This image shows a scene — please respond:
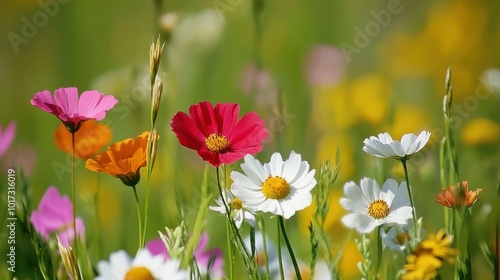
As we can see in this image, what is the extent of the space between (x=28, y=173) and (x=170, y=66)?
0.77 ft

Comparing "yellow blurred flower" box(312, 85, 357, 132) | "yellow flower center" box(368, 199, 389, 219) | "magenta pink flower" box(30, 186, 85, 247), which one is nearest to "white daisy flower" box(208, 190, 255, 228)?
"yellow flower center" box(368, 199, 389, 219)

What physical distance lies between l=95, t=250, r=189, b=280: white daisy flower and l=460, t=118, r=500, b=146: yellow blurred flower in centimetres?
62

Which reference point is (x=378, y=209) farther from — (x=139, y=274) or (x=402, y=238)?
(x=139, y=274)

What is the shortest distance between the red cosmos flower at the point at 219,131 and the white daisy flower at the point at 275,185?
2cm

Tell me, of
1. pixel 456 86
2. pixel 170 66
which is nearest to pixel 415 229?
pixel 170 66

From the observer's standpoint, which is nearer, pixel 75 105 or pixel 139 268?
pixel 139 268

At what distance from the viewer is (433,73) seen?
3.87 feet

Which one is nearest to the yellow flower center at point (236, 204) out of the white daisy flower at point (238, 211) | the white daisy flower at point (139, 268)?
the white daisy flower at point (238, 211)

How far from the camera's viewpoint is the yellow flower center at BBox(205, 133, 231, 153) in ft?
2.17

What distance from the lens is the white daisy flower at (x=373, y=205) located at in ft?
2.15

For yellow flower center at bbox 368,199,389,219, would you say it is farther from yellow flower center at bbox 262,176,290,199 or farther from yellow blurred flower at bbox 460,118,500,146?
yellow blurred flower at bbox 460,118,500,146

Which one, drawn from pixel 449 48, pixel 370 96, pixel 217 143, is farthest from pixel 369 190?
pixel 449 48

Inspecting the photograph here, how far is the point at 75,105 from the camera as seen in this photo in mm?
691

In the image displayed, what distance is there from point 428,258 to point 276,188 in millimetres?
143
